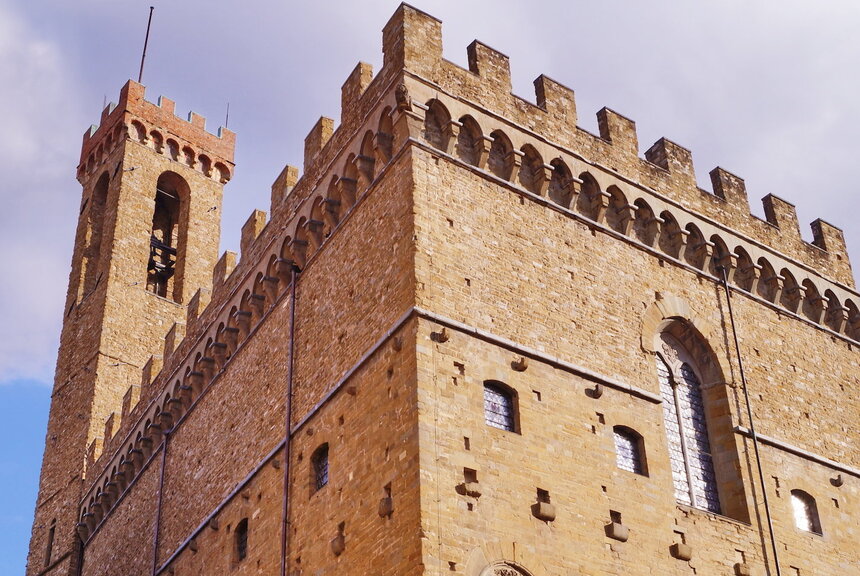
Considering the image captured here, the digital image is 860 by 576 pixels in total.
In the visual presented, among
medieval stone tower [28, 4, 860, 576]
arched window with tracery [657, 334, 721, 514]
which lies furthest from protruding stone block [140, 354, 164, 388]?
arched window with tracery [657, 334, 721, 514]

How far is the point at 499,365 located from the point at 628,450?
2.10 meters

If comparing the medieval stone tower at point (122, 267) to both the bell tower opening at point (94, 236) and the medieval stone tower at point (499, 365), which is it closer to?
the bell tower opening at point (94, 236)

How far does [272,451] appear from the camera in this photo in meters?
16.2

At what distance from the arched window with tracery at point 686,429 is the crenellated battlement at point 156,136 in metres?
20.0

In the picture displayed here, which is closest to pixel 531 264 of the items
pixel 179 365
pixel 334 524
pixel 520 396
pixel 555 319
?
pixel 555 319

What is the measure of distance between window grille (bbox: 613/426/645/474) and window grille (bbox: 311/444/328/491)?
3657mm

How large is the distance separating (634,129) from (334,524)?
791cm

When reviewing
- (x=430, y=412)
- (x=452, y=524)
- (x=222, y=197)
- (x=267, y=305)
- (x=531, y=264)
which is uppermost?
(x=222, y=197)

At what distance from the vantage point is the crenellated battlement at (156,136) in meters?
32.5

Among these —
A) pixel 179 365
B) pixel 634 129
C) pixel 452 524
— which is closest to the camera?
pixel 452 524

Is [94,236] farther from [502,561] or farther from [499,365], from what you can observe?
[502,561]

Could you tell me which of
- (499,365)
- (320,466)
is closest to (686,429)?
(499,365)

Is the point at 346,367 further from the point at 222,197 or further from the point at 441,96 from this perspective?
the point at 222,197

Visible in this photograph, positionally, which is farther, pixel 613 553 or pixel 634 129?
pixel 634 129
